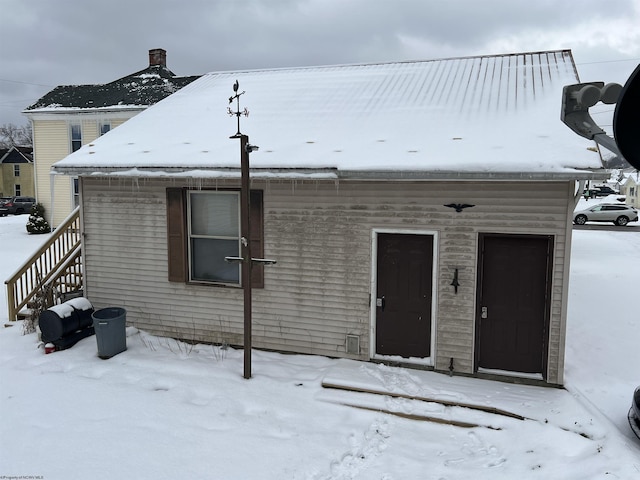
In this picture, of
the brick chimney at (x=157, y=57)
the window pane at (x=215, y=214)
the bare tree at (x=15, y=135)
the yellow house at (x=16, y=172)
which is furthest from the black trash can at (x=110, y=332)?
the bare tree at (x=15, y=135)

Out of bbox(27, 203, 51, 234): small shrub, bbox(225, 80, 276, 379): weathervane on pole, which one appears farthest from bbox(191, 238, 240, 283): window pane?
bbox(27, 203, 51, 234): small shrub

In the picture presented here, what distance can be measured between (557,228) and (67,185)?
66.3 feet

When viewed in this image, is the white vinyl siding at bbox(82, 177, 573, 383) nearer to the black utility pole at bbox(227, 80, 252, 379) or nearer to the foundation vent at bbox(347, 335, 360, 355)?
the foundation vent at bbox(347, 335, 360, 355)

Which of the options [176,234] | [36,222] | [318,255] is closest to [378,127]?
[318,255]

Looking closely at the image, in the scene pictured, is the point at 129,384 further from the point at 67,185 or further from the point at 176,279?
the point at 67,185

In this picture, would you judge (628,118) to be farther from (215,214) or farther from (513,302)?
(215,214)

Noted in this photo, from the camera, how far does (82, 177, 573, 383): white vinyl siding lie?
6.09 m

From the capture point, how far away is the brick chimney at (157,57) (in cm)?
2183

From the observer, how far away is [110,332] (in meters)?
6.89

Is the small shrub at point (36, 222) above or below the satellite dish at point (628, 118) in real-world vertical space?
below

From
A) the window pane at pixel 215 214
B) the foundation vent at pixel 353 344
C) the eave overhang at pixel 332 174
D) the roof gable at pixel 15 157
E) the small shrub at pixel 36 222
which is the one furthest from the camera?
the roof gable at pixel 15 157

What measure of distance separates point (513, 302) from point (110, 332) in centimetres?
586

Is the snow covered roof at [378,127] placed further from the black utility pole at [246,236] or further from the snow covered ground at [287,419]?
the snow covered ground at [287,419]

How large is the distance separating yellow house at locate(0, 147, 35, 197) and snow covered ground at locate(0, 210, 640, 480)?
51.3 meters
